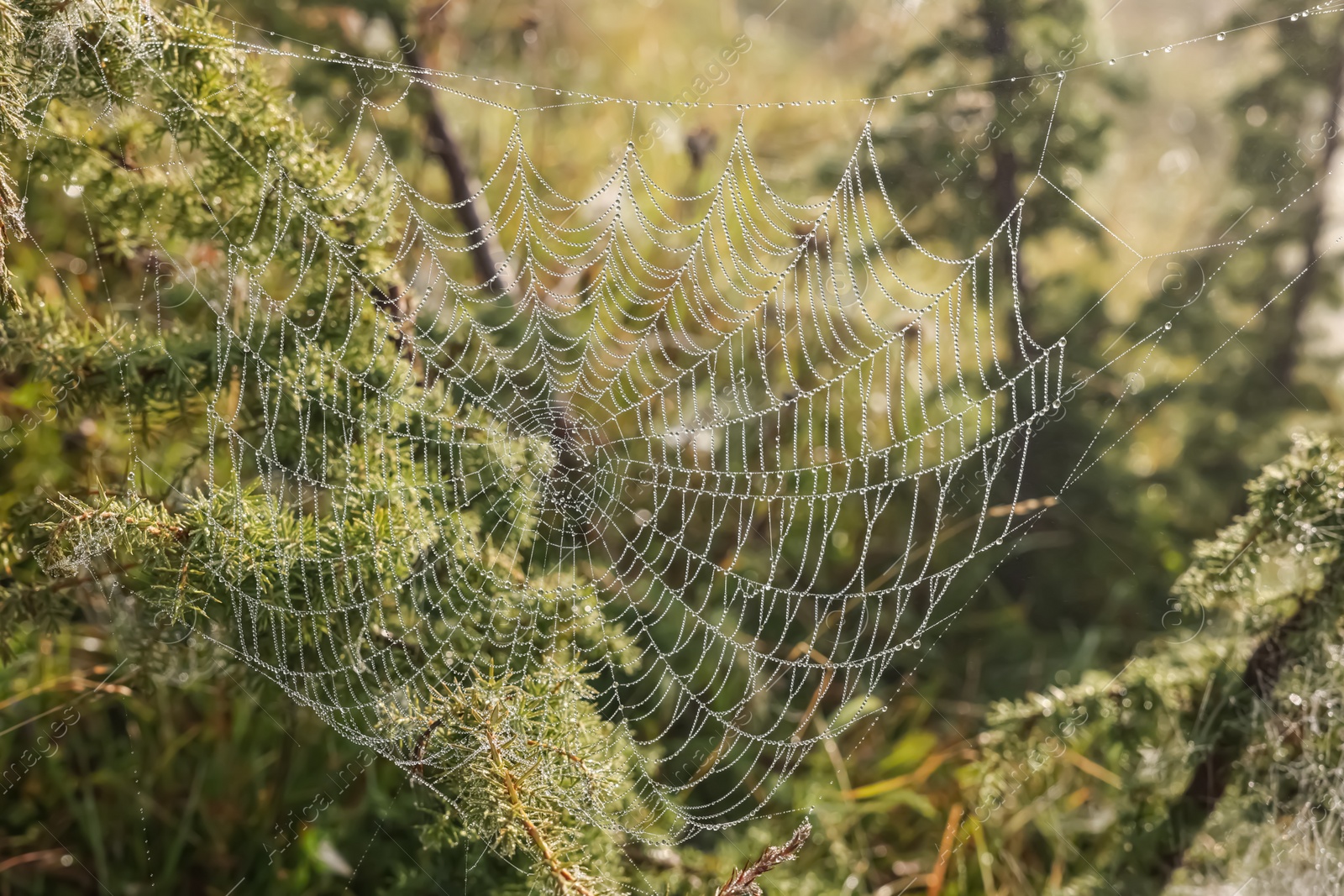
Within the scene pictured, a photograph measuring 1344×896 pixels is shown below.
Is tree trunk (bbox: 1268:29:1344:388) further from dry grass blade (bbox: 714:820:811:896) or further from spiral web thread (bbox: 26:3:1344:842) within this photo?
dry grass blade (bbox: 714:820:811:896)

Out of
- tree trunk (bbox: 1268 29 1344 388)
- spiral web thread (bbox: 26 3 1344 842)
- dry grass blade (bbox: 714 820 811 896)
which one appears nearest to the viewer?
dry grass blade (bbox: 714 820 811 896)

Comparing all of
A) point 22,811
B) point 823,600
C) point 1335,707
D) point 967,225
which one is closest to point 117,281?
point 22,811

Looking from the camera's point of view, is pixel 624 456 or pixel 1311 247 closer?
pixel 1311 247

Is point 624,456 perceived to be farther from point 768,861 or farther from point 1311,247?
point 1311,247

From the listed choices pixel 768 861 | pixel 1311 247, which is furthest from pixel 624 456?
pixel 1311 247

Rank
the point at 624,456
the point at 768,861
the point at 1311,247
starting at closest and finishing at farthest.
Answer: the point at 768,861
the point at 1311,247
the point at 624,456


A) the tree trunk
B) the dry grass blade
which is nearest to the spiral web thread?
the dry grass blade

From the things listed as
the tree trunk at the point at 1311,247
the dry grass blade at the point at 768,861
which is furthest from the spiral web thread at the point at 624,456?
the tree trunk at the point at 1311,247

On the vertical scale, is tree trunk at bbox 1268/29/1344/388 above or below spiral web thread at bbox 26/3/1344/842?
above

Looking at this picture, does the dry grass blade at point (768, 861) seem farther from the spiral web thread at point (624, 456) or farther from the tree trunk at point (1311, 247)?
the tree trunk at point (1311, 247)
